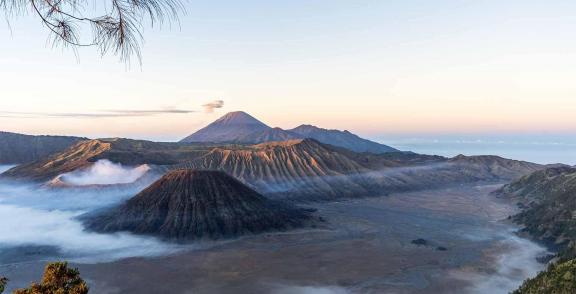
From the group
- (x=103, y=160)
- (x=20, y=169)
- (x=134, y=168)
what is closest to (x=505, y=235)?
(x=134, y=168)

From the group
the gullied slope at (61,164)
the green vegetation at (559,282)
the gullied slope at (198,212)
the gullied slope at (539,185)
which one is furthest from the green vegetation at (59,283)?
the gullied slope at (61,164)

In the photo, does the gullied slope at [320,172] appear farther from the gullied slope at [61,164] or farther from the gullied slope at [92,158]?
the gullied slope at [61,164]

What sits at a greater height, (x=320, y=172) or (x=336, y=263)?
(x=320, y=172)

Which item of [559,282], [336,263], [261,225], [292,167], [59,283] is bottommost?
[336,263]

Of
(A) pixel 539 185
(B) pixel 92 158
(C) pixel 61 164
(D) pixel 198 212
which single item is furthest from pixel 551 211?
(C) pixel 61 164

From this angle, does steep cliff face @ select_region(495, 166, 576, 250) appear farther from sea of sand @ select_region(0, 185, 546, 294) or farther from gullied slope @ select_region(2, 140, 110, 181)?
gullied slope @ select_region(2, 140, 110, 181)

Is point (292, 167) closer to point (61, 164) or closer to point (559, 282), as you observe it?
point (61, 164)
